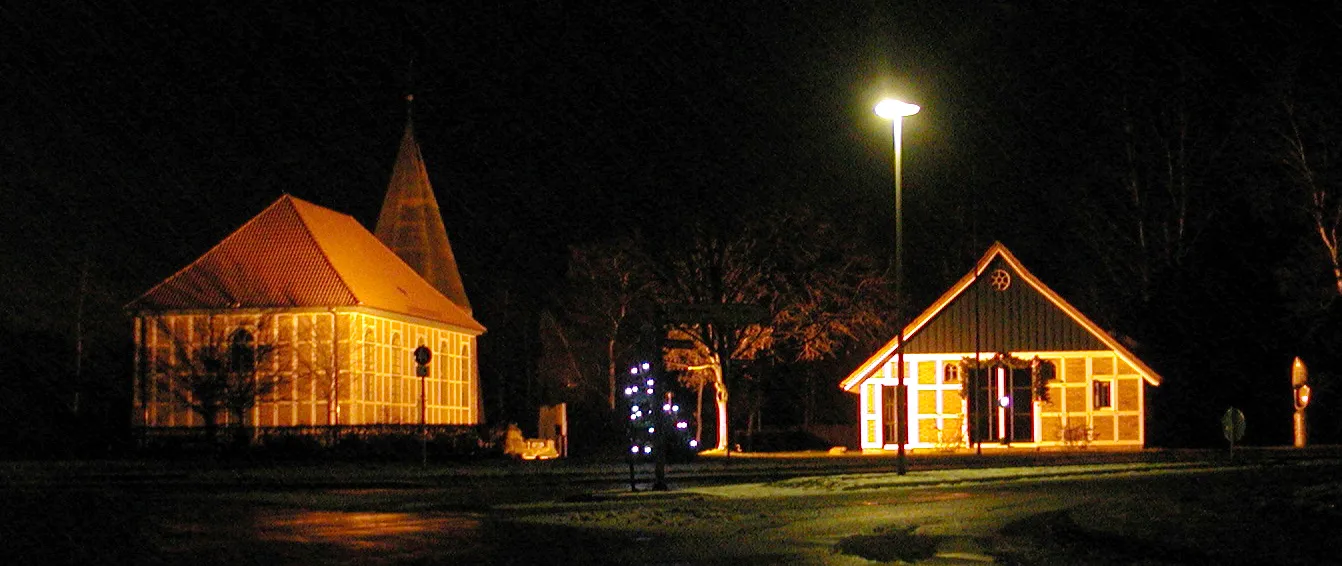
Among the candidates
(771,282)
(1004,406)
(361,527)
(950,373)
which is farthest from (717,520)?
(950,373)

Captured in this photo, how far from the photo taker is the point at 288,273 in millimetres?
52500

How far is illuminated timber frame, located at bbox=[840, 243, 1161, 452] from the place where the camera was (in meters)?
49.0

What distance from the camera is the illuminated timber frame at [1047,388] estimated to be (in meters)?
49.0

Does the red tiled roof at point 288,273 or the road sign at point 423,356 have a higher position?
the red tiled roof at point 288,273

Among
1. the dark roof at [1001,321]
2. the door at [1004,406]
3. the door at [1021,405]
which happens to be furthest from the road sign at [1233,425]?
the door at [1021,405]

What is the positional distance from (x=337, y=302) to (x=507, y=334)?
108 ft

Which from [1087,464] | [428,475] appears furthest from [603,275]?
[1087,464]

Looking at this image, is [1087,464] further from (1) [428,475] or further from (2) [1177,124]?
(2) [1177,124]

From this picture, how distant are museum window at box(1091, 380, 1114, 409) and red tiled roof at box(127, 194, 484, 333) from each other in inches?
947

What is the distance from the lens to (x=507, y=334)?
272ft

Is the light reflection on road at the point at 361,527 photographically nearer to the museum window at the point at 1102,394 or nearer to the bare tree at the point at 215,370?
the bare tree at the point at 215,370

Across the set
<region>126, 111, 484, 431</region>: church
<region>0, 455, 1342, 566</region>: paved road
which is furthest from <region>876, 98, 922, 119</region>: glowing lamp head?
<region>126, 111, 484, 431</region>: church

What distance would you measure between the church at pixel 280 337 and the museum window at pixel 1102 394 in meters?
21.4

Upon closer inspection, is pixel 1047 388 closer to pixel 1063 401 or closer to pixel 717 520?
pixel 1063 401
